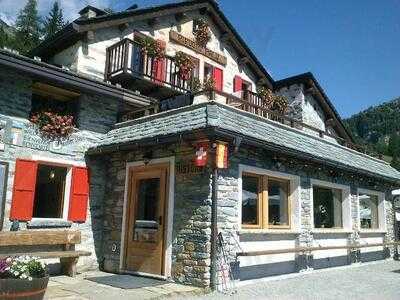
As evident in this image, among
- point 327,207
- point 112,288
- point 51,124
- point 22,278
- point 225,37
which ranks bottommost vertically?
point 112,288

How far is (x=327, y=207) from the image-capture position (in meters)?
12.9

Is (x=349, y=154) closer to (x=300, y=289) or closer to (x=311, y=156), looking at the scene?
(x=311, y=156)

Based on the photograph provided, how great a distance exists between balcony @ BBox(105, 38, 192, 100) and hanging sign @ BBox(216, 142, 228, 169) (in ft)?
18.1

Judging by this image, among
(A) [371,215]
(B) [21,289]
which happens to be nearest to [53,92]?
(B) [21,289]

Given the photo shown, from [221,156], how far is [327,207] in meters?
5.83

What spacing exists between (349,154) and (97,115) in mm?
8015

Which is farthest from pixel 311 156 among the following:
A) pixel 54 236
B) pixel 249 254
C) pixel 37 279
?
pixel 37 279

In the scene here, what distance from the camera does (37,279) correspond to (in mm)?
5914

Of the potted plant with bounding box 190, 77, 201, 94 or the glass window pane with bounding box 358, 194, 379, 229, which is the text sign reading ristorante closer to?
the potted plant with bounding box 190, 77, 201, 94

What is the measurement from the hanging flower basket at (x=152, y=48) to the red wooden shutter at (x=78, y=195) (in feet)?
→ 16.6

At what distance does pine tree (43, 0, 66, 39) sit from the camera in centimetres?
4644

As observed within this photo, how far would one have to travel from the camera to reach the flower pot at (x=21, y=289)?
5676 mm

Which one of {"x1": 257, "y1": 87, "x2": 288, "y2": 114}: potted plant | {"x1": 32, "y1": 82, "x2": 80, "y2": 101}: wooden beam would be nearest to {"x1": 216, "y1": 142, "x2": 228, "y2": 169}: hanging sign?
{"x1": 32, "y1": 82, "x2": 80, "y2": 101}: wooden beam

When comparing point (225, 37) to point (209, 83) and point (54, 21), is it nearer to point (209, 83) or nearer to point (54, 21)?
point (209, 83)
